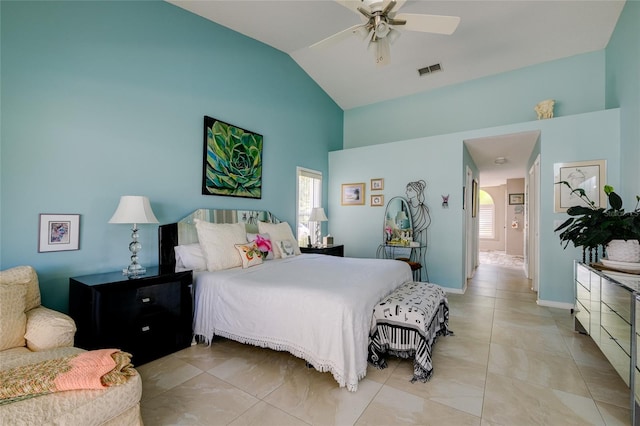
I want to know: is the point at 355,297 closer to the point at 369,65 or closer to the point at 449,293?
the point at 449,293

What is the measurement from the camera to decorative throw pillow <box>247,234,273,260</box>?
132 inches

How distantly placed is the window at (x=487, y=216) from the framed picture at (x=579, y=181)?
24.2 ft

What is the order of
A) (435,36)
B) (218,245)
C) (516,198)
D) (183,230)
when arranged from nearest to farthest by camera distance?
1. (218,245)
2. (183,230)
3. (435,36)
4. (516,198)

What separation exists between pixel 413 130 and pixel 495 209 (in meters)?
6.87

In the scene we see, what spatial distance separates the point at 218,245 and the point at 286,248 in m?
1.00

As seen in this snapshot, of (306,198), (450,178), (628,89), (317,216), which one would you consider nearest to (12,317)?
(317,216)

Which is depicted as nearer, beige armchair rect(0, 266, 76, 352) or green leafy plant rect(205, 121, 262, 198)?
beige armchair rect(0, 266, 76, 352)

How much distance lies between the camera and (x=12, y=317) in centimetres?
160

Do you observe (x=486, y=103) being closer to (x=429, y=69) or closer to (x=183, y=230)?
(x=429, y=69)

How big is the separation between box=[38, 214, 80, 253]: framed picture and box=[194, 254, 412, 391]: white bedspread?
105 cm

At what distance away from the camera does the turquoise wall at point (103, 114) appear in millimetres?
2131

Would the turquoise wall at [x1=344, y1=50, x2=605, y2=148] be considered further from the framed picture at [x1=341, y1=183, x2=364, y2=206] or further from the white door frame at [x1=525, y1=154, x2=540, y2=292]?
the framed picture at [x1=341, y1=183, x2=364, y2=206]

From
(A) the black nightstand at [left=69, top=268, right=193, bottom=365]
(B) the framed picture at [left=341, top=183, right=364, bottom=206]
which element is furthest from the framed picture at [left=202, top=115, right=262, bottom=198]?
(B) the framed picture at [left=341, top=183, right=364, bottom=206]

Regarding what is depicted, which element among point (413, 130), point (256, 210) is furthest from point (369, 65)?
point (256, 210)
